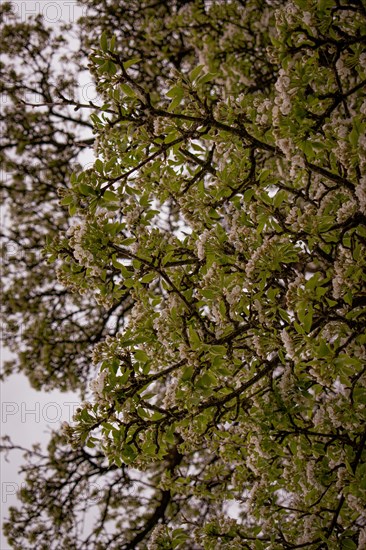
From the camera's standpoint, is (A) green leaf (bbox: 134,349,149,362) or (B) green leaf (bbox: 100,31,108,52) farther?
(A) green leaf (bbox: 134,349,149,362)

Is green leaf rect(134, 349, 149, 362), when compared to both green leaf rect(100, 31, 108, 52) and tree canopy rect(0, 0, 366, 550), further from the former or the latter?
green leaf rect(100, 31, 108, 52)

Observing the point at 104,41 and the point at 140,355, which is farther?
the point at 140,355

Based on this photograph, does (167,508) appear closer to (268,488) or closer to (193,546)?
(193,546)

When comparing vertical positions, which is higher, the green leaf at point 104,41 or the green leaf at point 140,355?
the green leaf at point 104,41

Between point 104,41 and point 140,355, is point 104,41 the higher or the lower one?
the higher one

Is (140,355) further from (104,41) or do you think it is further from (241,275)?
(104,41)

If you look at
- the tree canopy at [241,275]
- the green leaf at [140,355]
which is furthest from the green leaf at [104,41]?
the green leaf at [140,355]

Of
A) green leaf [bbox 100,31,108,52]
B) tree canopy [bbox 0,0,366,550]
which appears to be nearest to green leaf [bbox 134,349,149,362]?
tree canopy [bbox 0,0,366,550]

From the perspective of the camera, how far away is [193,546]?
8.42 m

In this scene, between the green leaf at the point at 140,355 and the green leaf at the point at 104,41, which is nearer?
the green leaf at the point at 104,41

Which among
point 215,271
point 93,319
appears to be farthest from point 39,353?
point 215,271

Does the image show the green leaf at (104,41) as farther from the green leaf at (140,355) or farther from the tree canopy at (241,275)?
the green leaf at (140,355)

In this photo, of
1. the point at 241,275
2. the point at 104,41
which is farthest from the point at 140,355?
the point at 104,41

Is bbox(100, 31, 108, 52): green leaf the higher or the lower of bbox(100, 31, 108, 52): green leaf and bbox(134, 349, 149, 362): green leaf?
the higher
